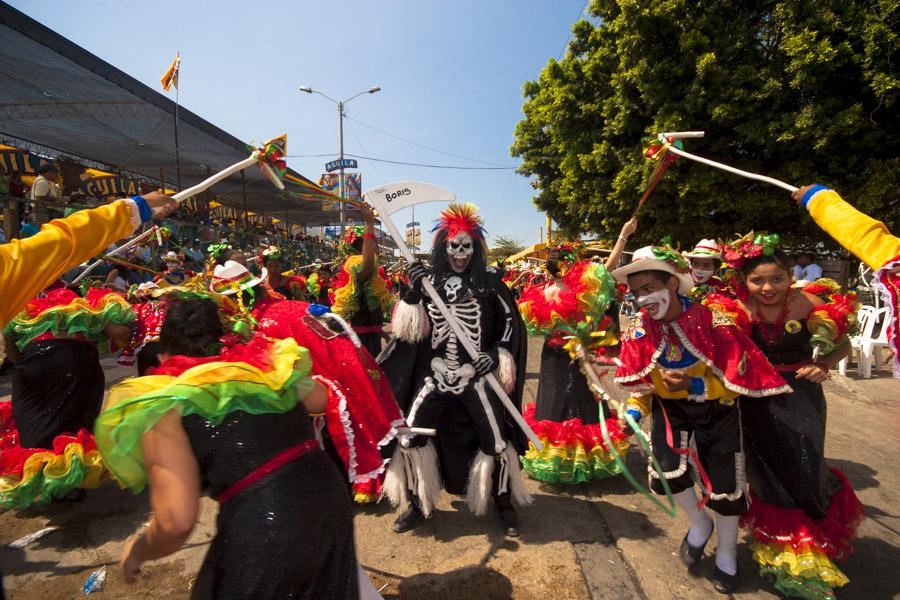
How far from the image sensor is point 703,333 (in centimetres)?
261

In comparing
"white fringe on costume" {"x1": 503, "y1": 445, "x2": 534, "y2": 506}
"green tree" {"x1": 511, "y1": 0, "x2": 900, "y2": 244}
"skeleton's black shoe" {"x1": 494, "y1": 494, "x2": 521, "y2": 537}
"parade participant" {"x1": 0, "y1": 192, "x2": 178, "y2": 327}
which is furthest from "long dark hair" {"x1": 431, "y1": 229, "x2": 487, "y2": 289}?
"green tree" {"x1": 511, "y1": 0, "x2": 900, "y2": 244}

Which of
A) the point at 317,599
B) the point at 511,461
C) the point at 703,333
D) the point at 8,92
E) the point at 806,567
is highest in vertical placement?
the point at 8,92

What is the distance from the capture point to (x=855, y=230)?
6.09ft

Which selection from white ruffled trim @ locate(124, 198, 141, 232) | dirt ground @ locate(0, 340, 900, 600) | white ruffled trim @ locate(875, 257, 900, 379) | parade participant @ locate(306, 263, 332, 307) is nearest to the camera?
white ruffled trim @ locate(875, 257, 900, 379)

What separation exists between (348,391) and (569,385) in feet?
8.01

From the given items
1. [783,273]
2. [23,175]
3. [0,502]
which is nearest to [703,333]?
[783,273]

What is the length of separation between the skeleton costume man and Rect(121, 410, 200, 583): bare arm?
2.04 metres

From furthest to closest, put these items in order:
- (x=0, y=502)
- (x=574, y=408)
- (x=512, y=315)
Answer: (x=574, y=408)
(x=512, y=315)
(x=0, y=502)

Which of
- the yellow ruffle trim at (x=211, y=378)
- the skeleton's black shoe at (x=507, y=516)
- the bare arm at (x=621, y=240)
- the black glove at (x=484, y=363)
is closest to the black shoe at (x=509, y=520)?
the skeleton's black shoe at (x=507, y=516)

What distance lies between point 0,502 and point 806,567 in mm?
5107

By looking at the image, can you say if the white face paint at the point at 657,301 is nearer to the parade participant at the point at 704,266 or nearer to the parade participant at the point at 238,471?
the parade participant at the point at 704,266

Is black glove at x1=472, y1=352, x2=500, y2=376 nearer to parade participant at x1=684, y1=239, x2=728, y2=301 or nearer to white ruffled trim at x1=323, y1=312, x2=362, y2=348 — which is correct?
white ruffled trim at x1=323, y1=312, x2=362, y2=348

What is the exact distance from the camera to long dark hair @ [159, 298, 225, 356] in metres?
1.71

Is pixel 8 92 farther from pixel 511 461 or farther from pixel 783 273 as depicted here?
pixel 783 273
